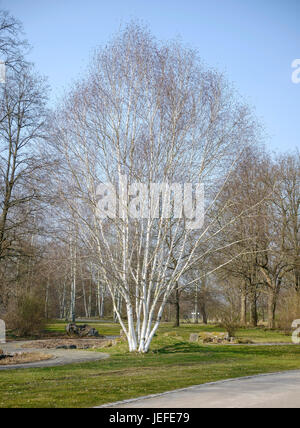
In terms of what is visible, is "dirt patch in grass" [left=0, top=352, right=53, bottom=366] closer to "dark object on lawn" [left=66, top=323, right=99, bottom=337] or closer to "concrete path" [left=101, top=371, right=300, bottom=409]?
"concrete path" [left=101, top=371, right=300, bottom=409]

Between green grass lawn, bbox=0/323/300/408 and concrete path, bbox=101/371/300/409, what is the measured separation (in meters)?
0.45

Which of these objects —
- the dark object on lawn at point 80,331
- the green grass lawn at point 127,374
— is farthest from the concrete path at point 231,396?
the dark object on lawn at point 80,331

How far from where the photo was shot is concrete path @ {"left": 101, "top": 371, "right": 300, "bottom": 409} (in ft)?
20.8

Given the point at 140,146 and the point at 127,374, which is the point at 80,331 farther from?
the point at 127,374

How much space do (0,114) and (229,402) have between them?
14.0 m

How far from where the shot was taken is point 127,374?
9773mm

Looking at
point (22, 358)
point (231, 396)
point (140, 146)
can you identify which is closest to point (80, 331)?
point (22, 358)

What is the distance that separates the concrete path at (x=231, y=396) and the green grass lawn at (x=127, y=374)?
45 cm

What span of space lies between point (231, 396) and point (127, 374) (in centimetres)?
334

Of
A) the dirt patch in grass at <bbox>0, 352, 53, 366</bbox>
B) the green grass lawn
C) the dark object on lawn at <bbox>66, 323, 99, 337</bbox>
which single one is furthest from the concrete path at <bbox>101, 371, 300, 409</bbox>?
the dark object on lawn at <bbox>66, 323, 99, 337</bbox>

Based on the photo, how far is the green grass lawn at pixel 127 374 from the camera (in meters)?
6.98

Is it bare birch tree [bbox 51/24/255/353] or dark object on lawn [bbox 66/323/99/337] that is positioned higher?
bare birch tree [bbox 51/24/255/353]

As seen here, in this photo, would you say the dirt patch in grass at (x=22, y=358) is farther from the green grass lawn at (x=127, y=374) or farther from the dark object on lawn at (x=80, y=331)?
the dark object on lawn at (x=80, y=331)

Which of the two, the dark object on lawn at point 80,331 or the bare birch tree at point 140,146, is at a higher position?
the bare birch tree at point 140,146
